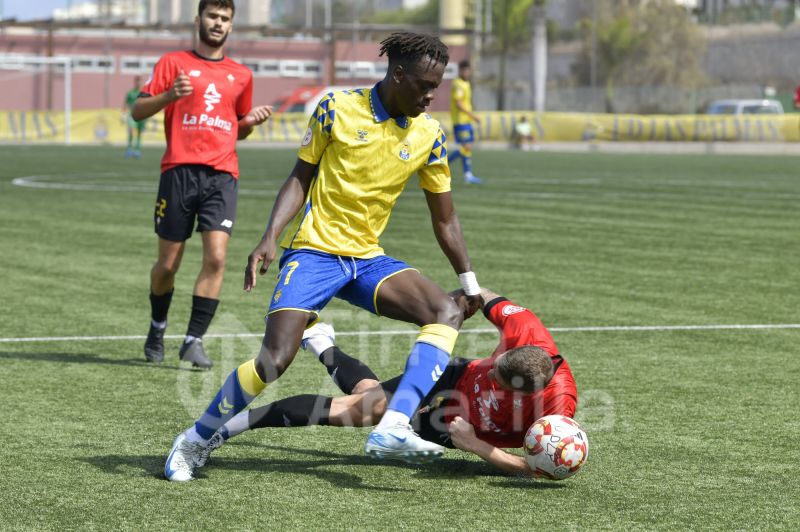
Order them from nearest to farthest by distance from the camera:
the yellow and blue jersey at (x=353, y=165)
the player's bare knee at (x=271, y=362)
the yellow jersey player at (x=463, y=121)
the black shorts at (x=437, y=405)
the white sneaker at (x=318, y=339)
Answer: the player's bare knee at (x=271, y=362) < the yellow and blue jersey at (x=353, y=165) < the black shorts at (x=437, y=405) < the white sneaker at (x=318, y=339) < the yellow jersey player at (x=463, y=121)

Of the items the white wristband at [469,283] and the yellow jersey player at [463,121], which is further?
the yellow jersey player at [463,121]

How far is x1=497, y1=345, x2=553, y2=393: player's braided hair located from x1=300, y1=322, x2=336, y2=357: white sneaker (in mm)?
1078

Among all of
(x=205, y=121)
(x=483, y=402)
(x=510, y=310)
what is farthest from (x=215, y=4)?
(x=483, y=402)

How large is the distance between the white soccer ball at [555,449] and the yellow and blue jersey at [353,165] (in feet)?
3.27

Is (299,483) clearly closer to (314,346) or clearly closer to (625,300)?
(314,346)

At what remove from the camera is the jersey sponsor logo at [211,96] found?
8.24 metres

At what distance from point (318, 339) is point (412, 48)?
157 centimetres

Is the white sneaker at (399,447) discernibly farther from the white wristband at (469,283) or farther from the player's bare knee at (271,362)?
the white wristband at (469,283)

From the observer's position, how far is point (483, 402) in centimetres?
574

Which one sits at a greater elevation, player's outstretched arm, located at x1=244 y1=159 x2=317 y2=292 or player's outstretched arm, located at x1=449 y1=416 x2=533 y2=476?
player's outstretched arm, located at x1=244 y1=159 x2=317 y2=292

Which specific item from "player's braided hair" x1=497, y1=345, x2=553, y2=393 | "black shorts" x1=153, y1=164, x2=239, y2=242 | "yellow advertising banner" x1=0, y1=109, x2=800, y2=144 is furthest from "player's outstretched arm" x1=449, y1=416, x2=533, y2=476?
"yellow advertising banner" x1=0, y1=109, x2=800, y2=144

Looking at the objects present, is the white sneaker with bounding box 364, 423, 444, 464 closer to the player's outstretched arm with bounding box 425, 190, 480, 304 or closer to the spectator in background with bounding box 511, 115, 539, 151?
the player's outstretched arm with bounding box 425, 190, 480, 304

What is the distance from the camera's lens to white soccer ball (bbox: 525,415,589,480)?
5371 millimetres

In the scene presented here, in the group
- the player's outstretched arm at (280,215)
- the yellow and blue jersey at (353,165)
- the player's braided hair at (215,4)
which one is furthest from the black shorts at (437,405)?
the player's braided hair at (215,4)
